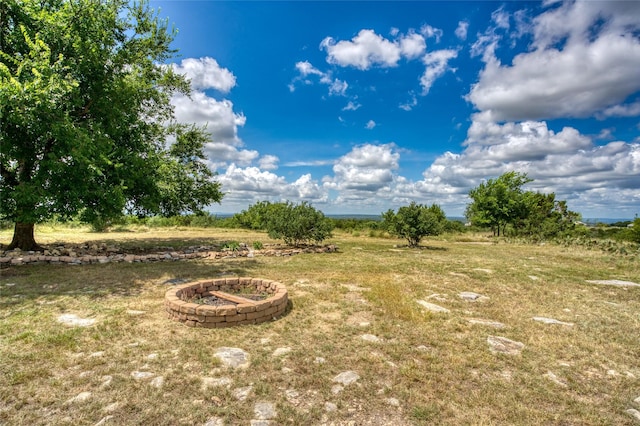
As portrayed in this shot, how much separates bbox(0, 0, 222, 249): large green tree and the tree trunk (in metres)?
0.03

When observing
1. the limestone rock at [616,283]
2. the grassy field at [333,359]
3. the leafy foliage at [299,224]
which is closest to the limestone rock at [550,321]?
the grassy field at [333,359]

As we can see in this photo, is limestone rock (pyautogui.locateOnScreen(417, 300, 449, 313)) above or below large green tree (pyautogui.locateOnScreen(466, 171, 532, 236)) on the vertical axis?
below

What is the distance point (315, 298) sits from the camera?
5.69 meters

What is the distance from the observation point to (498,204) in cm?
2570

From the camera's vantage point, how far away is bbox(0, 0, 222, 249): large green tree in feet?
22.4

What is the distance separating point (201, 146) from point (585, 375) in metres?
14.9

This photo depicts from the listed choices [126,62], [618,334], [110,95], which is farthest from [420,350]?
[126,62]

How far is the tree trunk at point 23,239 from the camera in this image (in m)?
9.80

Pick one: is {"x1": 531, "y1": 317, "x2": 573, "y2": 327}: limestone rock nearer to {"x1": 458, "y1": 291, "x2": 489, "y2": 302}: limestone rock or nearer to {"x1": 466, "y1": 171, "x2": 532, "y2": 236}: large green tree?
{"x1": 458, "y1": 291, "x2": 489, "y2": 302}: limestone rock

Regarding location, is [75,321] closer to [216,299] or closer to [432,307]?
[216,299]

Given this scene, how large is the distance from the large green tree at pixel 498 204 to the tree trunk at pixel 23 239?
91.1 ft

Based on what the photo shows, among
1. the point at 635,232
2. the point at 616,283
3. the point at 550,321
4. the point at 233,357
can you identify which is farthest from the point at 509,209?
the point at 233,357

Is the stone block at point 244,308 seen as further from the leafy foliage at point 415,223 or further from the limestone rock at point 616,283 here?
the leafy foliage at point 415,223

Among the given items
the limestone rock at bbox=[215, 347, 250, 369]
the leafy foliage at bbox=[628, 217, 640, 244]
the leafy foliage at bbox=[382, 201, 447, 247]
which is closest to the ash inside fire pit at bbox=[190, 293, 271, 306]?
the limestone rock at bbox=[215, 347, 250, 369]
